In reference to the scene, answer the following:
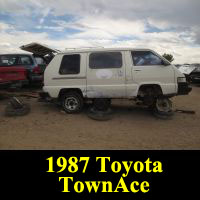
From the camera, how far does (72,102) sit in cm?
638

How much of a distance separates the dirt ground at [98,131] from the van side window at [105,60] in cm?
152

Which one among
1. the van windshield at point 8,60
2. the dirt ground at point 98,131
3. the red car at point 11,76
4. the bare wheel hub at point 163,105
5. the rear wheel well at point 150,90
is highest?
the van windshield at point 8,60

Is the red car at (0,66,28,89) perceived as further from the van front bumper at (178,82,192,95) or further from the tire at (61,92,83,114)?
the van front bumper at (178,82,192,95)

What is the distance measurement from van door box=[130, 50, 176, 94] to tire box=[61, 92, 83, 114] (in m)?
1.80

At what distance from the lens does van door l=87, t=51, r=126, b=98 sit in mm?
5969

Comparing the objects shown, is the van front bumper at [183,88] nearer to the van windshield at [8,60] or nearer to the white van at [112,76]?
the white van at [112,76]

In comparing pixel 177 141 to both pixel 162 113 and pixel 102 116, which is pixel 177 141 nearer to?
pixel 162 113

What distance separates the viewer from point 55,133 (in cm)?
483

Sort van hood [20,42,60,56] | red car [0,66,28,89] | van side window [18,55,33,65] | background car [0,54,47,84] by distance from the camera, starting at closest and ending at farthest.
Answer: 1. red car [0,66,28,89]
2. background car [0,54,47,84]
3. van side window [18,55,33,65]
4. van hood [20,42,60,56]

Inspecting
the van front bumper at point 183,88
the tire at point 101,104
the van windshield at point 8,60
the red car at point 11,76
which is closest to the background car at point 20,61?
the van windshield at point 8,60

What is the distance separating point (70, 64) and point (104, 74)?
109 cm

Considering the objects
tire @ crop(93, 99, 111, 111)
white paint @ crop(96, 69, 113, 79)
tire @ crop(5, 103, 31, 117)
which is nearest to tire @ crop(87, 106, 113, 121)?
tire @ crop(93, 99, 111, 111)

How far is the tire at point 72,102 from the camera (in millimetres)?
6285

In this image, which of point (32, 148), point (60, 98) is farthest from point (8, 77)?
point (32, 148)
